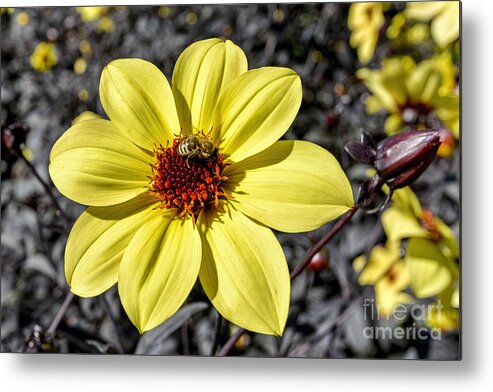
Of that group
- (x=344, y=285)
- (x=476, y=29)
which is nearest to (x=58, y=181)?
(x=344, y=285)

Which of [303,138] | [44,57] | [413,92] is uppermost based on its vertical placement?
[44,57]

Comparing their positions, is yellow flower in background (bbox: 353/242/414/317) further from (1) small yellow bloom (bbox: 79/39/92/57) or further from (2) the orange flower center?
(1) small yellow bloom (bbox: 79/39/92/57)

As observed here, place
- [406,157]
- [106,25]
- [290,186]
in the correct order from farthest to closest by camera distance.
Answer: [106,25], [290,186], [406,157]

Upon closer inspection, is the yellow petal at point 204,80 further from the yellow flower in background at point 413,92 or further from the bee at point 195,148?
the yellow flower in background at point 413,92

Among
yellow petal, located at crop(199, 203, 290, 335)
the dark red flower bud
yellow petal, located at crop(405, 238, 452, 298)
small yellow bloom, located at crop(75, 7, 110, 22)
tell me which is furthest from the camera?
small yellow bloom, located at crop(75, 7, 110, 22)

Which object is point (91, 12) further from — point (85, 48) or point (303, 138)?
point (303, 138)

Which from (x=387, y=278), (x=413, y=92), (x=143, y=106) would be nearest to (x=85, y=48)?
(x=143, y=106)

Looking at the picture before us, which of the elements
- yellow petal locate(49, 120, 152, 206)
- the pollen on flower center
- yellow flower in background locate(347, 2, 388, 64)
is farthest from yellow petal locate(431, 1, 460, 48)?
yellow petal locate(49, 120, 152, 206)
